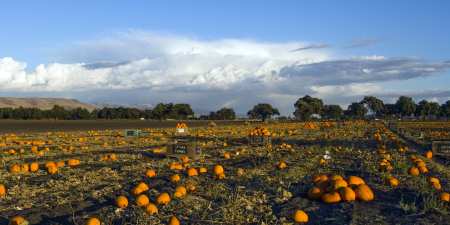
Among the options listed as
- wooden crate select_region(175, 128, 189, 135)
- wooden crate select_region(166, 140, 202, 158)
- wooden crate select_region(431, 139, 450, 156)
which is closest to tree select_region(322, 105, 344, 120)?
wooden crate select_region(175, 128, 189, 135)

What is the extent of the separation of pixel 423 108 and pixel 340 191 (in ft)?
368

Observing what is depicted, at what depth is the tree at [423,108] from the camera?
103250mm

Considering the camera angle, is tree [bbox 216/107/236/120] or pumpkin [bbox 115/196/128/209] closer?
pumpkin [bbox 115/196/128/209]

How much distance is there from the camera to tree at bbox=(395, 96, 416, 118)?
10375 centimetres

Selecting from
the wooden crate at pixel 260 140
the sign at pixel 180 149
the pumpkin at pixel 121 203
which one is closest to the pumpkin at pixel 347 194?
the pumpkin at pixel 121 203

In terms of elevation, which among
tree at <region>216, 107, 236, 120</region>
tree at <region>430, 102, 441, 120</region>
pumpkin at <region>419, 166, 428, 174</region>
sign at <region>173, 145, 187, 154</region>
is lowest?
pumpkin at <region>419, 166, 428, 174</region>

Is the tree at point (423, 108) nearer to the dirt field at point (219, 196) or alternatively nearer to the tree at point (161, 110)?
the tree at point (161, 110)

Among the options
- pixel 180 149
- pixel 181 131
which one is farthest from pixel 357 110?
pixel 180 149

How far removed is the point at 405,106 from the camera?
103 metres

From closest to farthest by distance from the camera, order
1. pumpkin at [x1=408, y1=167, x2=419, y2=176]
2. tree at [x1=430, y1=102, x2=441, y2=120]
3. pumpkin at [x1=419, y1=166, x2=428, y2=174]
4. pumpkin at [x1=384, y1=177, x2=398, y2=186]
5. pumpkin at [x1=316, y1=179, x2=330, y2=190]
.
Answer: pumpkin at [x1=316, y1=179, x2=330, y2=190] → pumpkin at [x1=384, y1=177, x2=398, y2=186] → pumpkin at [x1=408, y1=167, x2=419, y2=176] → pumpkin at [x1=419, y1=166, x2=428, y2=174] → tree at [x1=430, y1=102, x2=441, y2=120]

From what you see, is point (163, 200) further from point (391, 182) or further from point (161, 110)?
point (161, 110)

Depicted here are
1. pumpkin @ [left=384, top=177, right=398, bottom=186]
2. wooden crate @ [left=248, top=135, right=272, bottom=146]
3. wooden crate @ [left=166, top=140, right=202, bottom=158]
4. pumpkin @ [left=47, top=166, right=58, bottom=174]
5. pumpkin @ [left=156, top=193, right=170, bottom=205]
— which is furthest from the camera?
wooden crate @ [left=248, top=135, right=272, bottom=146]

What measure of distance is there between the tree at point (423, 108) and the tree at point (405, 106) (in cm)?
172

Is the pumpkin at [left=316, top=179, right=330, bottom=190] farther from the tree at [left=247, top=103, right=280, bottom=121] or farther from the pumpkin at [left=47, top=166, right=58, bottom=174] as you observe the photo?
the tree at [left=247, top=103, right=280, bottom=121]
